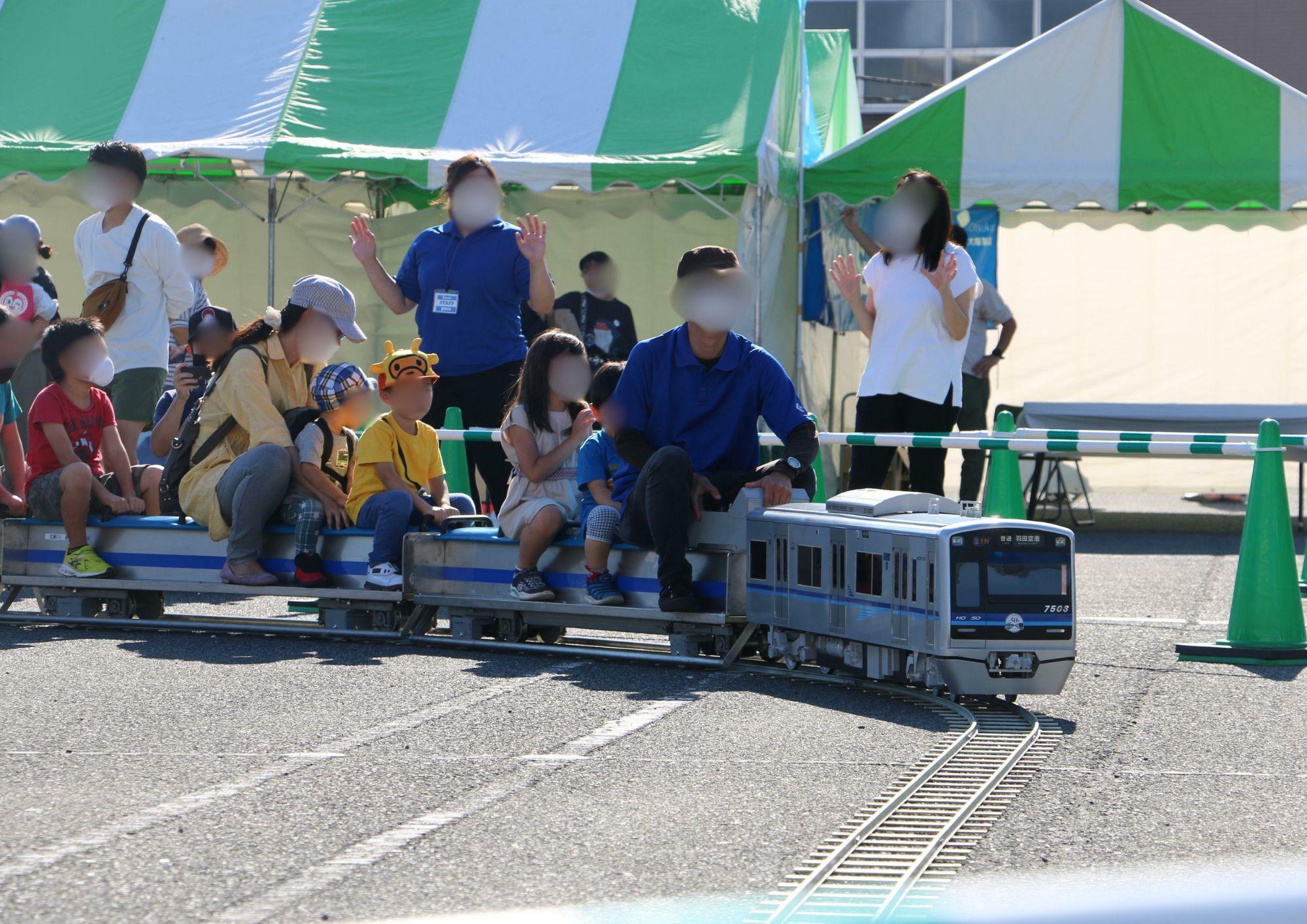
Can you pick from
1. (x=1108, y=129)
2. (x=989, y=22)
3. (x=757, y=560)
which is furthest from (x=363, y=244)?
(x=989, y=22)

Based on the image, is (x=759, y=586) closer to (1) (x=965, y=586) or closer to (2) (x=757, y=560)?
(2) (x=757, y=560)

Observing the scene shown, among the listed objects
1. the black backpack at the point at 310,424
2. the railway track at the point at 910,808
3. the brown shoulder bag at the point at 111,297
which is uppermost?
the brown shoulder bag at the point at 111,297

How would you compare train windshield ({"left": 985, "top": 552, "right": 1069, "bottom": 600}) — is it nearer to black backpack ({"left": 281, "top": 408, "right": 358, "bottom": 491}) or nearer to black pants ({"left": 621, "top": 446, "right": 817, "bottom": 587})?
black pants ({"left": 621, "top": 446, "right": 817, "bottom": 587})

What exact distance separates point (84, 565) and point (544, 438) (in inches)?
84.8

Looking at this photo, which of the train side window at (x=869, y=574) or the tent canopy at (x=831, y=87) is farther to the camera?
the tent canopy at (x=831, y=87)

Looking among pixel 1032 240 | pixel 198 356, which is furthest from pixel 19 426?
pixel 1032 240

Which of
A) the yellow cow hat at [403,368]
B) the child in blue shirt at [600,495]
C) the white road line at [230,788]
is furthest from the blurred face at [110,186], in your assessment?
the white road line at [230,788]

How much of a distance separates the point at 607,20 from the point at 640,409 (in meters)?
6.41

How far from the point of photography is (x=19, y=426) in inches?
392

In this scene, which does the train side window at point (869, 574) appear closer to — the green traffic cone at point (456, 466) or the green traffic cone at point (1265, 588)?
the green traffic cone at point (1265, 588)

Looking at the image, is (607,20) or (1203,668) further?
(607,20)

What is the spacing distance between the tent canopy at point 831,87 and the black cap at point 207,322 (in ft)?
24.7

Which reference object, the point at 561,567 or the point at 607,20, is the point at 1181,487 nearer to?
the point at 607,20

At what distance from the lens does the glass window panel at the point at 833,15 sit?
34.5m
